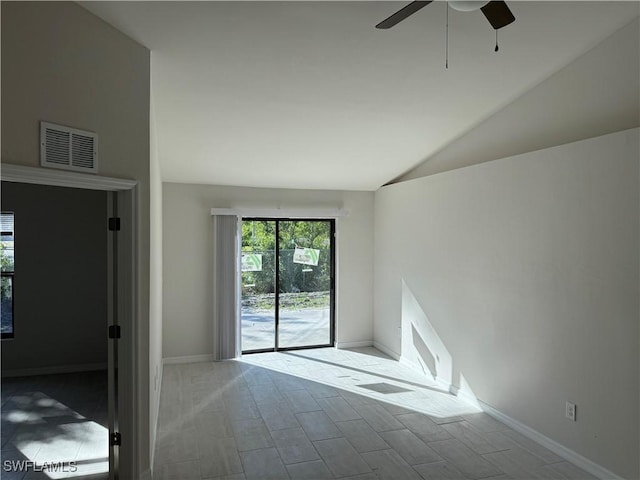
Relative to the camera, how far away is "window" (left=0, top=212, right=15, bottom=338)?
17.7 feet

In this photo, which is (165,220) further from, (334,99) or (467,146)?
(467,146)

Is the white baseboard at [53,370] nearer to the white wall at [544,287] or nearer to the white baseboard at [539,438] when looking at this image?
the white wall at [544,287]

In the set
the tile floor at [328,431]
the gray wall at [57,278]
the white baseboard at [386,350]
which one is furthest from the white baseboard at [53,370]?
the white baseboard at [386,350]

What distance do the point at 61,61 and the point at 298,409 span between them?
3.48 m

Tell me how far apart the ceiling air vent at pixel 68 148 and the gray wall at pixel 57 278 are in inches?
137

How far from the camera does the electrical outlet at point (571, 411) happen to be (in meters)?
3.42

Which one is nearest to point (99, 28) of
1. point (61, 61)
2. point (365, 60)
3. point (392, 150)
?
point (61, 61)

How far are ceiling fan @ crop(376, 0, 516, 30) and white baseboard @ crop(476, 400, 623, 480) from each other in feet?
9.96

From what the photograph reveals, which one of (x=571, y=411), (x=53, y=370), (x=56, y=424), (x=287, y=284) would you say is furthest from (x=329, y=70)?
(x=53, y=370)

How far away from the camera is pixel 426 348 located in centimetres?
543

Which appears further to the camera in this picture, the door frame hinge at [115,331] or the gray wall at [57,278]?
the gray wall at [57,278]

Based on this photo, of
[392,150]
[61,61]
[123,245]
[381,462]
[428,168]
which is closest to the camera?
[61,61]

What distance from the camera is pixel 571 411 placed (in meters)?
3.44

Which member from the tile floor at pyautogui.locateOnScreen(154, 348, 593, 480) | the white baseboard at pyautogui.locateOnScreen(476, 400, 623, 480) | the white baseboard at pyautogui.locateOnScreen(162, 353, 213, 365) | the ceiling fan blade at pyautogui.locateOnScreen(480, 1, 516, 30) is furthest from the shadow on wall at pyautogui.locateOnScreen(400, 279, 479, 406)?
the ceiling fan blade at pyautogui.locateOnScreen(480, 1, 516, 30)
